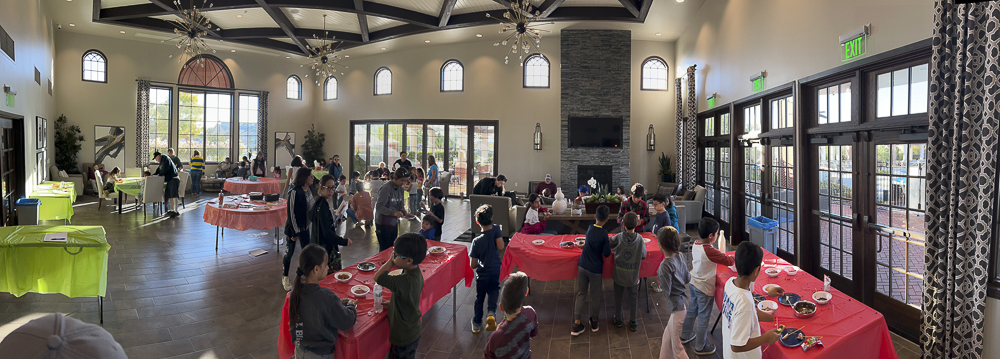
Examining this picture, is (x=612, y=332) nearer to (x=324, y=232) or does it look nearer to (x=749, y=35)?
(x=324, y=232)

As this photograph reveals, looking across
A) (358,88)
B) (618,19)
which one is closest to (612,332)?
(618,19)

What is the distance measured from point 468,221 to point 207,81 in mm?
11529

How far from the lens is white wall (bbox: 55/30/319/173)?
12.9 meters

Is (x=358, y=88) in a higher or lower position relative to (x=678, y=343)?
higher

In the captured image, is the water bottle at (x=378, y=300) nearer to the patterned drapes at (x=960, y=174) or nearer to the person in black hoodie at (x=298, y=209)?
the person in black hoodie at (x=298, y=209)

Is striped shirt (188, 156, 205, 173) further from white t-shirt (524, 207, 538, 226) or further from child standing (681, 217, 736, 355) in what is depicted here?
child standing (681, 217, 736, 355)

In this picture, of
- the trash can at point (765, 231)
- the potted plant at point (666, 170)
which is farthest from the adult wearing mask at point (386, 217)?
the potted plant at point (666, 170)

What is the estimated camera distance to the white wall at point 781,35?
4098mm

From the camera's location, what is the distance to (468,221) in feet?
33.1

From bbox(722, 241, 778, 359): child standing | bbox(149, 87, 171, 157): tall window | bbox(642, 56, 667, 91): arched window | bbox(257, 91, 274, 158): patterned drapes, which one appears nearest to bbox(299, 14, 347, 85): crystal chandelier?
bbox(257, 91, 274, 158): patterned drapes

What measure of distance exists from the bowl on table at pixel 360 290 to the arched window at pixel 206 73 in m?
15.2

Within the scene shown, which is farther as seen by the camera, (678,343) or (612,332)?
(612,332)

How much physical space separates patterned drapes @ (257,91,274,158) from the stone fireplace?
10.7 meters

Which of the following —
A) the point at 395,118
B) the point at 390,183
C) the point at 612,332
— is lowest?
the point at 612,332
